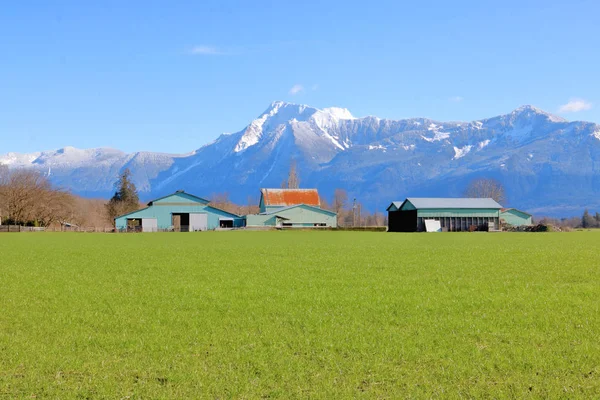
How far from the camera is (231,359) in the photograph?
8.27 metres

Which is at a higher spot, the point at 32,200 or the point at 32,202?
the point at 32,200

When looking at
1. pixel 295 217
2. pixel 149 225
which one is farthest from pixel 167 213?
pixel 295 217

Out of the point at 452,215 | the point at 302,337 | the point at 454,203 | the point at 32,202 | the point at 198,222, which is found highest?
the point at 32,202

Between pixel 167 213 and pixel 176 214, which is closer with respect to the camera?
pixel 167 213

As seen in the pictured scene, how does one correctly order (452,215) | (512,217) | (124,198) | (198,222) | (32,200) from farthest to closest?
(124,198), (512,217), (32,200), (198,222), (452,215)

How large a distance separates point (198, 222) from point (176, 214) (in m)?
3.92

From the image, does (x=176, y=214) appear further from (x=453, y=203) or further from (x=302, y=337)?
(x=302, y=337)

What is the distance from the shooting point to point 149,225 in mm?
93125

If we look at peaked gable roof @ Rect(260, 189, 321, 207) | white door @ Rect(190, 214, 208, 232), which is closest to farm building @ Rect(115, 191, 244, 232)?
white door @ Rect(190, 214, 208, 232)

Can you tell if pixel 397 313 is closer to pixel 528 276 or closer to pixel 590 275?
pixel 528 276

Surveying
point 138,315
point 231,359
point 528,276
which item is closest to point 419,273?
point 528,276

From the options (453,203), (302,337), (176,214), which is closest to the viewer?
(302,337)

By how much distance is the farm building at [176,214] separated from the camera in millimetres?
93125

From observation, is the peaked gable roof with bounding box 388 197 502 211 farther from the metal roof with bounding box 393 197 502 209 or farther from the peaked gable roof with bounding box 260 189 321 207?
the peaked gable roof with bounding box 260 189 321 207
